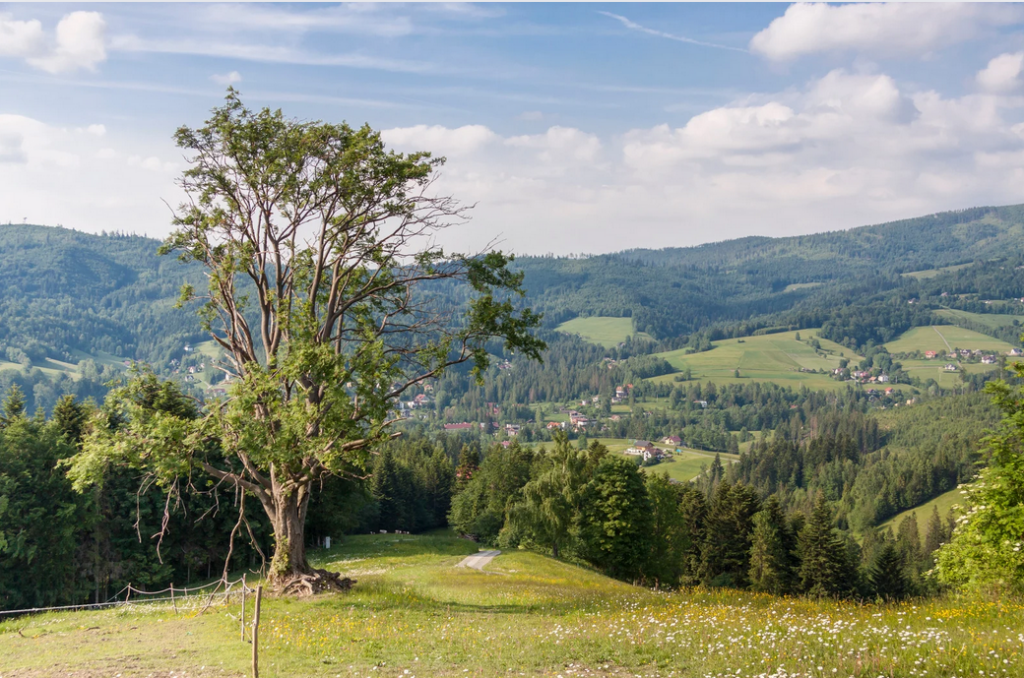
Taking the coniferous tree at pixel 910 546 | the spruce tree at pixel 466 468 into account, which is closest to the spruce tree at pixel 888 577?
the coniferous tree at pixel 910 546

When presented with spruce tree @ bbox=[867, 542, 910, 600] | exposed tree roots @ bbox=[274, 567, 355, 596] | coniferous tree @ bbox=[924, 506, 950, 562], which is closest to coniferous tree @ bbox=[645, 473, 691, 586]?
spruce tree @ bbox=[867, 542, 910, 600]

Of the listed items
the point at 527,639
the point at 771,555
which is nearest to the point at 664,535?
the point at 771,555

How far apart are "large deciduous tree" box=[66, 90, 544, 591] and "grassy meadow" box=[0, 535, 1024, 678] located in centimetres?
469

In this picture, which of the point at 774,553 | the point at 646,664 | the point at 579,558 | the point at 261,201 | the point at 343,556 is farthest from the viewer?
the point at 774,553

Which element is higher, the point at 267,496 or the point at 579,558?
the point at 267,496

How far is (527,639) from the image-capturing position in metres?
17.0

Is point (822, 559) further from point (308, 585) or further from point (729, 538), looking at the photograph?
point (308, 585)

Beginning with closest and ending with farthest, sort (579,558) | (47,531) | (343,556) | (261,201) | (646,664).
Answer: (646,664) < (261,201) < (47,531) < (343,556) < (579,558)

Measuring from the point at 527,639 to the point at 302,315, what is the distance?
14.2m

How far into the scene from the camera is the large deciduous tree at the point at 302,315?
72.7 feet

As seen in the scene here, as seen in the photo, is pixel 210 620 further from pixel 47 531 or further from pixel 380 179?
pixel 47 531

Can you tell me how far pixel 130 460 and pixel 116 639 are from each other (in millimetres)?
5128

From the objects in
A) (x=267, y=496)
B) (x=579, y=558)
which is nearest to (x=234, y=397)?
(x=267, y=496)

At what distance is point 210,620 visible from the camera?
21.1 meters
